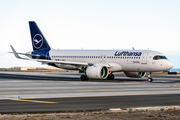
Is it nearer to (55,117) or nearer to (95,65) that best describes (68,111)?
(55,117)

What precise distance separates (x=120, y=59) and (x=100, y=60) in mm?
3591

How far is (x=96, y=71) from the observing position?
4534 centimetres

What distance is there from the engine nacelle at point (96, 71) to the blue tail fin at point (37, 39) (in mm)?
12831

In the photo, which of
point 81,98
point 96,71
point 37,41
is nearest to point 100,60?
point 96,71

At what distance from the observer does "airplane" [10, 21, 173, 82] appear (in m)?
45.2

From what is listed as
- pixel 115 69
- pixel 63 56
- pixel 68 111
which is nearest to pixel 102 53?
pixel 115 69

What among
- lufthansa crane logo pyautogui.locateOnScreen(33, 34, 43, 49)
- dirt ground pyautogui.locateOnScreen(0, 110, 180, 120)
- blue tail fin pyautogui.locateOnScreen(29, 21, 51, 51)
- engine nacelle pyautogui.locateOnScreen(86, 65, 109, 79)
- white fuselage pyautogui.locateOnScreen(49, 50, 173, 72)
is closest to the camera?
dirt ground pyautogui.locateOnScreen(0, 110, 180, 120)

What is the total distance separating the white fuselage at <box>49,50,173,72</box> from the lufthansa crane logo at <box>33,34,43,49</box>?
10.4 feet

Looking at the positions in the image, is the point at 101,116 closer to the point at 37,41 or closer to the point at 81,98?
the point at 81,98

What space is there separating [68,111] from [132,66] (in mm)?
31532

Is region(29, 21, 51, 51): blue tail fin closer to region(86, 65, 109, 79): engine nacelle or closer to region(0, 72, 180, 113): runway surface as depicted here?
region(86, 65, 109, 79): engine nacelle

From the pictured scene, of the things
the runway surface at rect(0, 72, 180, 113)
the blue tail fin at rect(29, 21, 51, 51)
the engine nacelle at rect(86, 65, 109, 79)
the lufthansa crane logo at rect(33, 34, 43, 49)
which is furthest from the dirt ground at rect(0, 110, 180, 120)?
the lufthansa crane logo at rect(33, 34, 43, 49)

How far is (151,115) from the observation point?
1391cm

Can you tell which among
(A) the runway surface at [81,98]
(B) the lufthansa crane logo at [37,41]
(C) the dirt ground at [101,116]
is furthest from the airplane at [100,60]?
(C) the dirt ground at [101,116]
